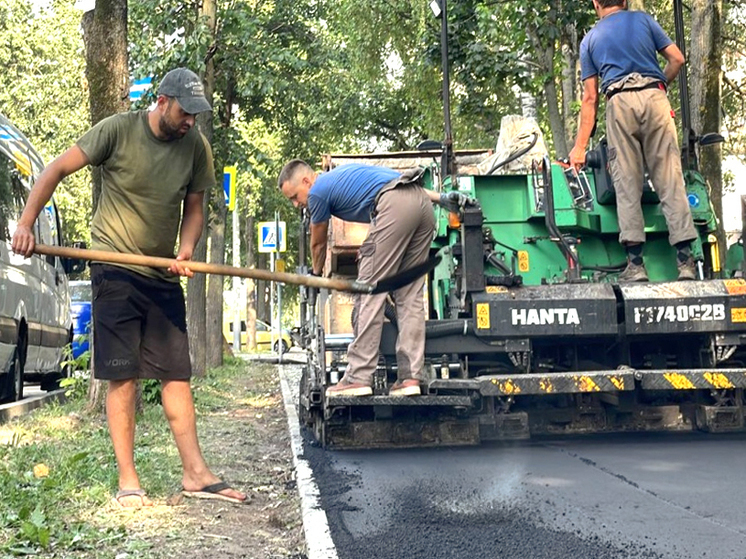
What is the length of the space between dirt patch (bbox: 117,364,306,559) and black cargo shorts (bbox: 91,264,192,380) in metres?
0.71

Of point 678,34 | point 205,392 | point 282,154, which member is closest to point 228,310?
point 282,154

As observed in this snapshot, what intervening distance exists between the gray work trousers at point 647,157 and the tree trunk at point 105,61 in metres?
4.42

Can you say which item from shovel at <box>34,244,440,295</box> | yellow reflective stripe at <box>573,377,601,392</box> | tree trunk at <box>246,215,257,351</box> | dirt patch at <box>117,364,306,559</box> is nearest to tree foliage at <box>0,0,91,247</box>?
tree trunk at <box>246,215,257,351</box>

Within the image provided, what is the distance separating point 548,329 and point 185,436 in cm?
269

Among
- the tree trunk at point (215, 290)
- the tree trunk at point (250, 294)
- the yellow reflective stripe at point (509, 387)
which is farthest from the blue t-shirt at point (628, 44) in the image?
the tree trunk at point (250, 294)

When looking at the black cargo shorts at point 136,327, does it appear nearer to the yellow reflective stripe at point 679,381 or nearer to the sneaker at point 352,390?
the sneaker at point 352,390

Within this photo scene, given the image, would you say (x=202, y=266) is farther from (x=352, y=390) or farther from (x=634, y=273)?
(x=634, y=273)

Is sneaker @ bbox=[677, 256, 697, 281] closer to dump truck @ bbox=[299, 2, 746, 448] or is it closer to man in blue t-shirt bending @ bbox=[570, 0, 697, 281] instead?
man in blue t-shirt bending @ bbox=[570, 0, 697, 281]

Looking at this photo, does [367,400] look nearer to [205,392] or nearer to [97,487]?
[97,487]

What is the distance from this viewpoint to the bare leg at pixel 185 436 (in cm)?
609

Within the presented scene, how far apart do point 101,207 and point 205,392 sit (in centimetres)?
866

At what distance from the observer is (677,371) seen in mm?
7617

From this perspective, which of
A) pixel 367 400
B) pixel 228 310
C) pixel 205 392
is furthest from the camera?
pixel 228 310

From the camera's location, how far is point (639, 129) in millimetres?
7918
